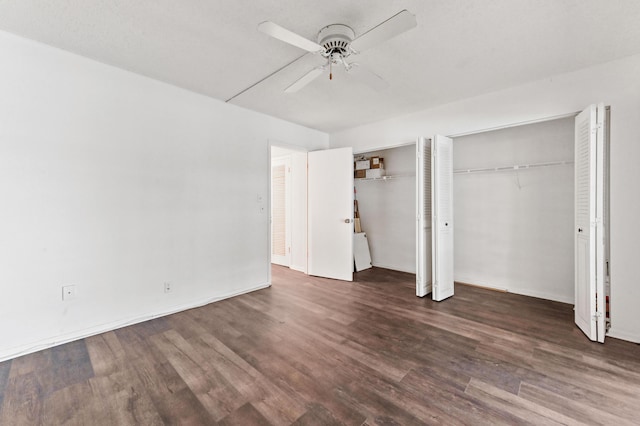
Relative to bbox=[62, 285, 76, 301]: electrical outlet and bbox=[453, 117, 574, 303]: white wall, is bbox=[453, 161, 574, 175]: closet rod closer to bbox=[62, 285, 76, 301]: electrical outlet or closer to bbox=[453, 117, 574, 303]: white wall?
bbox=[453, 117, 574, 303]: white wall

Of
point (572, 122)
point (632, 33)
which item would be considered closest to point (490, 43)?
point (632, 33)

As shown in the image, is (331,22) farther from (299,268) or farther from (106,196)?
(299,268)

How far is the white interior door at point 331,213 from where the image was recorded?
4566 mm

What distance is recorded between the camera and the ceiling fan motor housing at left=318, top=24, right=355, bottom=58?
2.11 m

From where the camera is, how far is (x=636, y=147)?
8.45ft

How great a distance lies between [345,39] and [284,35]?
1.83 ft

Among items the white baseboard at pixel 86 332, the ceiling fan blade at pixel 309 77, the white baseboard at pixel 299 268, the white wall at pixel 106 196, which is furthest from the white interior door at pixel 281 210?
the ceiling fan blade at pixel 309 77

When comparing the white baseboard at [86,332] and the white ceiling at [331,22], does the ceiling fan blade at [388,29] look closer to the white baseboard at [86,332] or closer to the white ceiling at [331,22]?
the white ceiling at [331,22]

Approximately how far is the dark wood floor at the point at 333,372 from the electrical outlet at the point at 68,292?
0.43m

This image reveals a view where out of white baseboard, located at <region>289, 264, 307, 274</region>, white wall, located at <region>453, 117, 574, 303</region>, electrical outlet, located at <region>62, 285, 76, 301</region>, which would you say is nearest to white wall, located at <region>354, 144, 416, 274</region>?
white wall, located at <region>453, 117, 574, 303</region>

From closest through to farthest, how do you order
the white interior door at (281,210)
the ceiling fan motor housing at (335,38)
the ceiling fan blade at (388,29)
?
the ceiling fan blade at (388,29)
the ceiling fan motor housing at (335,38)
the white interior door at (281,210)

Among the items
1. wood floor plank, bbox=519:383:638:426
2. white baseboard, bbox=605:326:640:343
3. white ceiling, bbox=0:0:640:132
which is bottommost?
wood floor plank, bbox=519:383:638:426

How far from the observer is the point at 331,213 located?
4742 mm

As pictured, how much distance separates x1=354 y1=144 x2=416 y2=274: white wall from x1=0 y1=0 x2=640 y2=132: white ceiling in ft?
5.99
